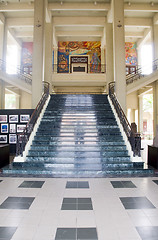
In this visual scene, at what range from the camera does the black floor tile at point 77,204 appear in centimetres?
282

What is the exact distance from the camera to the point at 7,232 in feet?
7.07

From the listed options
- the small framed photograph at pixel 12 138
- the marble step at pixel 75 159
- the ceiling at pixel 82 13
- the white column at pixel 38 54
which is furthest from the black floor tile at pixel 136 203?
the ceiling at pixel 82 13

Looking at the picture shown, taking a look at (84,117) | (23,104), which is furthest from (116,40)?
(23,104)

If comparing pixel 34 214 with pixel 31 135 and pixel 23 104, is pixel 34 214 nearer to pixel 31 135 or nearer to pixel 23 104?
pixel 31 135

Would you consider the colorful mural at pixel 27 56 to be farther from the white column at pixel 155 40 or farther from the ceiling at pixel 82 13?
the white column at pixel 155 40

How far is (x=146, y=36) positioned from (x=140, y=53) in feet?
7.44

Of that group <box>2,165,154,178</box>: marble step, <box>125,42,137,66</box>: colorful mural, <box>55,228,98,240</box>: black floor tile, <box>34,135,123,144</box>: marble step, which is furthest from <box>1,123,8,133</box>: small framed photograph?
<box>125,42,137,66</box>: colorful mural

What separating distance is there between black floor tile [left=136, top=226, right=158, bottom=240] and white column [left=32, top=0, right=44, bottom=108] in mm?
8112

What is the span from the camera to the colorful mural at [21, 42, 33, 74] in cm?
1770

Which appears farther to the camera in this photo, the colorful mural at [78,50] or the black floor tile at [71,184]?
the colorful mural at [78,50]

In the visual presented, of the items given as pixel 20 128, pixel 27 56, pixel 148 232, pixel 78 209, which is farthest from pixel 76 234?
pixel 27 56

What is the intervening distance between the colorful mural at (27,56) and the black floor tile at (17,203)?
16321 millimetres

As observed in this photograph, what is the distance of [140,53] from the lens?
1756cm

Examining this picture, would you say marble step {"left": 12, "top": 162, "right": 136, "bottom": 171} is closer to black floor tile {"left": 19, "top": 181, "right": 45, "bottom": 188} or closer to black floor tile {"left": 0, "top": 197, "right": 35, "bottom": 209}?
black floor tile {"left": 19, "top": 181, "right": 45, "bottom": 188}
